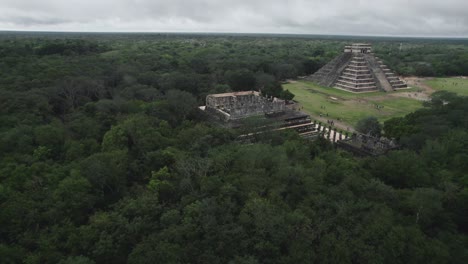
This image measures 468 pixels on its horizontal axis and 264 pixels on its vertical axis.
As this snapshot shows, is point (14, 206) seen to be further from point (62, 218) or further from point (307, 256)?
point (307, 256)

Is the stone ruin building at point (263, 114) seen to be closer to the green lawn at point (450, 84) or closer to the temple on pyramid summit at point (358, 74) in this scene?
the temple on pyramid summit at point (358, 74)

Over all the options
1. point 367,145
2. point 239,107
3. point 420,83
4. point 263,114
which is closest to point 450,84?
point 420,83

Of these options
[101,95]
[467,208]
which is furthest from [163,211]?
[101,95]

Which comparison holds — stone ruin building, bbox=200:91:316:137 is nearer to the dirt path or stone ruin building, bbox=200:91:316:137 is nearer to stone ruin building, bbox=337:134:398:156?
stone ruin building, bbox=337:134:398:156

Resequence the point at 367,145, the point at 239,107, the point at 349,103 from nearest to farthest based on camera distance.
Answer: the point at 367,145 < the point at 239,107 < the point at 349,103

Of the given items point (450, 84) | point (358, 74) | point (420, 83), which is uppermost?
point (358, 74)

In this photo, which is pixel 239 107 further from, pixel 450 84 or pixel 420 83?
pixel 450 84

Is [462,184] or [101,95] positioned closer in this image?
[462,184]

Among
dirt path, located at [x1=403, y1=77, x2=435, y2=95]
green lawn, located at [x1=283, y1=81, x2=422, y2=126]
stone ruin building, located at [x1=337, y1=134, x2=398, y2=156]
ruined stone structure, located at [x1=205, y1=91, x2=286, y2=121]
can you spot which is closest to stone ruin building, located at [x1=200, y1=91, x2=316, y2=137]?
ruined stone structure, located at [x1=205, y1=91, x2=286, y2=121]
